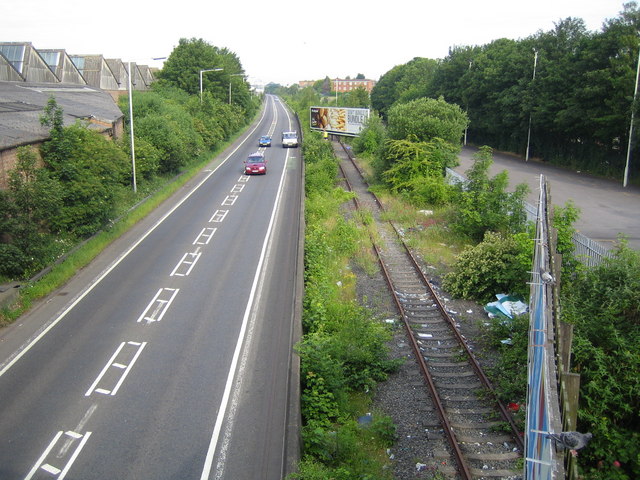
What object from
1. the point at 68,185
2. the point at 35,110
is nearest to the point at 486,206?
the point at 68,185

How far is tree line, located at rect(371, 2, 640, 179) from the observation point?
35.1m

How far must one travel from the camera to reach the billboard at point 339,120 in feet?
176

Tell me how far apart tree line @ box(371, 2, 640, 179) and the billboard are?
13.3m

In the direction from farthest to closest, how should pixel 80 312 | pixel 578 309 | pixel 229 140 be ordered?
pixel 229 140 → pixel 80 312 → pixel 578 309

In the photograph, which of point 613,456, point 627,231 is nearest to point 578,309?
point 613,456

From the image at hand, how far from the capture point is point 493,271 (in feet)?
54.9

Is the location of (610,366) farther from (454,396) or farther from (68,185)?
(68,185)

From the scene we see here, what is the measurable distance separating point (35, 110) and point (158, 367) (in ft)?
68.7

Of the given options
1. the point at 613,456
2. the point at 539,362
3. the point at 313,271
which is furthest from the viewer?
the point at 313,271

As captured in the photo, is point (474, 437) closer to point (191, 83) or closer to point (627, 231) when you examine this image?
point (627, 231)

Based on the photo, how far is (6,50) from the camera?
46844 millimetres

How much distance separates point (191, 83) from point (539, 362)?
61665 mm

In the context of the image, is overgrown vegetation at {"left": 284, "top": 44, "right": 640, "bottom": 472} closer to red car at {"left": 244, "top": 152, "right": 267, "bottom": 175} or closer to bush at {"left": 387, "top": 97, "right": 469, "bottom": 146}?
bush at {"left": 387, "top": 97, "right": 469, "bottom": 146}

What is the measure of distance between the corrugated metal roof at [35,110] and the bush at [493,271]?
16.0 meters
